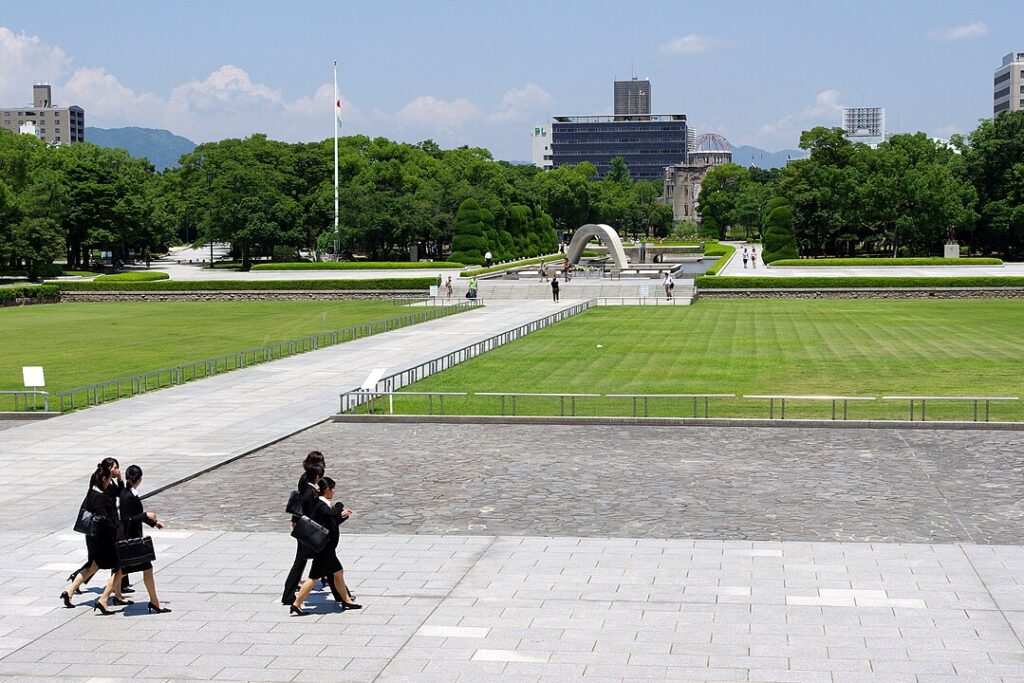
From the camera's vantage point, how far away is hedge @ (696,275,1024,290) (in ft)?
199

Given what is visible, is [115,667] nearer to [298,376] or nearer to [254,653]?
[254,653]

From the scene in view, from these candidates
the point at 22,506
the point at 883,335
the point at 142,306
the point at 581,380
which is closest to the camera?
the point at 22,506

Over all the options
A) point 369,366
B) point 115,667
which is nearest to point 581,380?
point 369,366

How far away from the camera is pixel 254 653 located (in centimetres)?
1008

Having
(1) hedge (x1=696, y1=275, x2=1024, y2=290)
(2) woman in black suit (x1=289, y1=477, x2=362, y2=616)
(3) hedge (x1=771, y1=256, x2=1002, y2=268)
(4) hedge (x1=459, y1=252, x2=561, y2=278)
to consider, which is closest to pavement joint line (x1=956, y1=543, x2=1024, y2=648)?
(2) woman in black suit (x1=289, y1=477, x2=362, y2=616)

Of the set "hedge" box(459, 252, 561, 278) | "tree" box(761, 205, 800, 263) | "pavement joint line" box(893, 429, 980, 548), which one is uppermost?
"tree" box(761, 205, 800, 263)

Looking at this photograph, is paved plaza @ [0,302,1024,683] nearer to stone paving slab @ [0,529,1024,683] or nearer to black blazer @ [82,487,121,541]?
stone paving slab @ [0,529,1024,683]

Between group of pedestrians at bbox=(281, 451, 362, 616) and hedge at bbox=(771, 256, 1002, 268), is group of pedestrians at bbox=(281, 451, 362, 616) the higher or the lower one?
the lower one

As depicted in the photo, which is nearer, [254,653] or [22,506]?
[254,653]

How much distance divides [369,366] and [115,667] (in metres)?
23.1

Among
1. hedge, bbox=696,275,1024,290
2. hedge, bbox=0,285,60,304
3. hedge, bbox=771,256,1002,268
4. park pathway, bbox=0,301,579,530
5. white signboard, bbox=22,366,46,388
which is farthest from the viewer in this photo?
hedge, bbox=771,256,1002,268

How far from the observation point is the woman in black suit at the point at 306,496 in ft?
35.5

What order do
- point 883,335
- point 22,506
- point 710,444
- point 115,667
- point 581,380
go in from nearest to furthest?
point 115,667 < point 22,506 < point 710,444 < point 581,380 < point 883,335

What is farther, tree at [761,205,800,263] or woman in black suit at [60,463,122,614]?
tree at [761,205,800,263]
